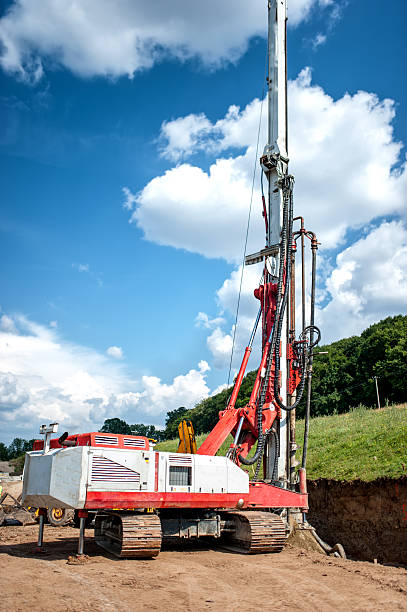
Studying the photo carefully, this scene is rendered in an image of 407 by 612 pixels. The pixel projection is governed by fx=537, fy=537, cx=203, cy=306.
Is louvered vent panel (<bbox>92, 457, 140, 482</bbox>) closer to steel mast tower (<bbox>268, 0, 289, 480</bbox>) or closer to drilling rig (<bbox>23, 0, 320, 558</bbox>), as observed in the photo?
drilling rig (<bbox>23, 0, 320, 558</bbox>)

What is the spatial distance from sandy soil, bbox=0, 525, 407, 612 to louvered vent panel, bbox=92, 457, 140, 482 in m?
1.46

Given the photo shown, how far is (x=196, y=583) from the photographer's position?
8.45 m

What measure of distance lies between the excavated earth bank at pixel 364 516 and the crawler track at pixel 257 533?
409cm

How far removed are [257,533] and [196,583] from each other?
113 inches

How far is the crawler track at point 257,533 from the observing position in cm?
1104

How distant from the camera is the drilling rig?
391 inches

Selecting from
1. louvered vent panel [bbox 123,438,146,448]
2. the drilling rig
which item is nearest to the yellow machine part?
the drilling rig

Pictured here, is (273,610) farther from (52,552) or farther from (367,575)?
(52,552)

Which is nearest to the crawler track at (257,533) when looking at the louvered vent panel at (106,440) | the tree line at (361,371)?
the louvered vent panel at (106,440)

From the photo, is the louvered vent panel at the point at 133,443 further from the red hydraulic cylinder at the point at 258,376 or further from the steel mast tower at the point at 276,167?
the steel mast tower at the point at 276,167

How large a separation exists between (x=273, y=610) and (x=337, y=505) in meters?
9.89

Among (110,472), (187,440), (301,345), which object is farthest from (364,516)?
(110,472)

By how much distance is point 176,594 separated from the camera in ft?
25.3

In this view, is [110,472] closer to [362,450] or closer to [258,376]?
[258,376]
